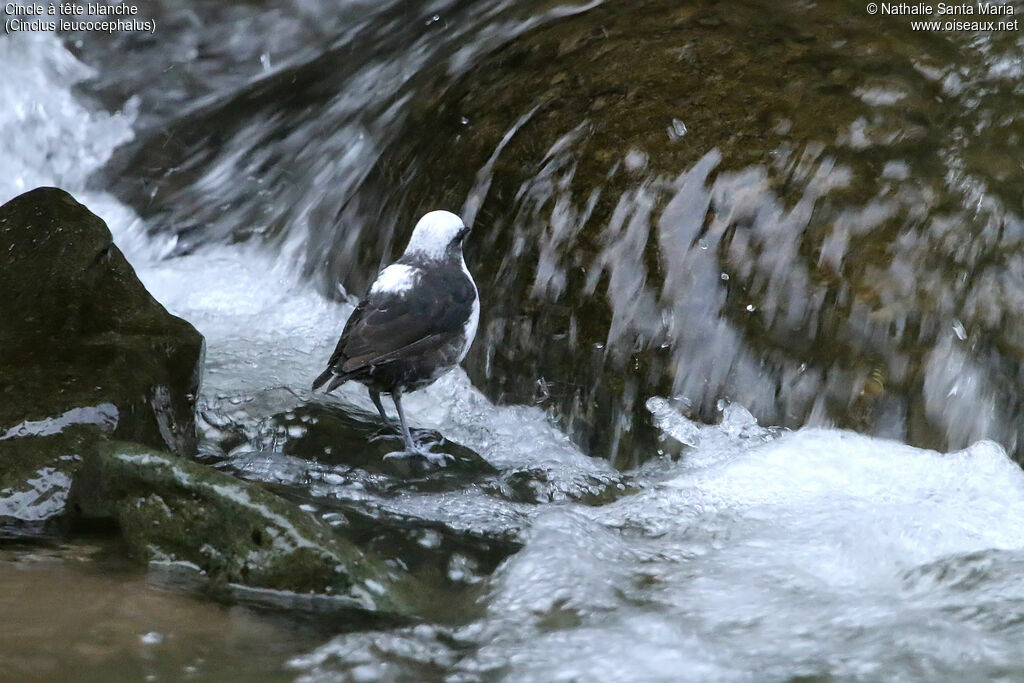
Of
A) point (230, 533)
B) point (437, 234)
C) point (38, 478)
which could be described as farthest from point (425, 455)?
point (38, 478)

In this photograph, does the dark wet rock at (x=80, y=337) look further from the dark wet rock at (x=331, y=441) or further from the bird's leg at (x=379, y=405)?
the bird's leg at (x=379, y=405)

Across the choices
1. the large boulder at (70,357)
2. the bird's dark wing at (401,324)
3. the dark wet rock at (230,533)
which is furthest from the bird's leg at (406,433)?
the dark wet rock at (230,533)

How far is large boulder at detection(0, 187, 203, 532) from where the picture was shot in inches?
156

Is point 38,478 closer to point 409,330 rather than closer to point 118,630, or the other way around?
point 118,630

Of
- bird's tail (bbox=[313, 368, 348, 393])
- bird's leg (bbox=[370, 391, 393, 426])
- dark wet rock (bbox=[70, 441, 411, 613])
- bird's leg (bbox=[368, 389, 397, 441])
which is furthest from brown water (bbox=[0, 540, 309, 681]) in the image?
bird's leg (bbox=[370, 391, 393, 426])

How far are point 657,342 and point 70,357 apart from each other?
8.25ft

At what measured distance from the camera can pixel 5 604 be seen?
122 inches

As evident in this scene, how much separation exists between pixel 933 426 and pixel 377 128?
397cm

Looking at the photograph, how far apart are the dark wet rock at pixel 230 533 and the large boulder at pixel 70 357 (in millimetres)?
495

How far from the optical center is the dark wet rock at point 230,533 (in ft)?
10.8

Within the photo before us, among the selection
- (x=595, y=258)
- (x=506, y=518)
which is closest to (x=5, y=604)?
(x=506, y=518)

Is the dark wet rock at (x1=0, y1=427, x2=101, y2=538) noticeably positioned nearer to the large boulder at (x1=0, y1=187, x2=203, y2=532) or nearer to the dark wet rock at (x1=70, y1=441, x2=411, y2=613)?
the large boulder at (x1=0, y1=187, x2=203, y2=532)

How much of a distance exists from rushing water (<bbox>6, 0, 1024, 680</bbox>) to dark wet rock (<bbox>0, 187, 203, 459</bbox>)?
1.24 feet

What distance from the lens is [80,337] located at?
4500 mm
